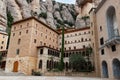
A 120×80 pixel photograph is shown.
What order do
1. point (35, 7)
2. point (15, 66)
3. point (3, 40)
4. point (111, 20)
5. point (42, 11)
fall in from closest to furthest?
point (111, 20), point (15, 66), point (3, 40), point (35, 7), point (42, 11)

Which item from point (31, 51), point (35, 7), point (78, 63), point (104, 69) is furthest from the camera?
point (35, 7)

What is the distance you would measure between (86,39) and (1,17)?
36.4 meters

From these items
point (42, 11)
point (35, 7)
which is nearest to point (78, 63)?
point (35, 7)

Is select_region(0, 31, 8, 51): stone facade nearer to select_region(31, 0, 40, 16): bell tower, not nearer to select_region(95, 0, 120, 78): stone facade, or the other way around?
select_region(31, 0, 40, 16): bell tower

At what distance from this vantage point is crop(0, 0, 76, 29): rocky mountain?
200ft

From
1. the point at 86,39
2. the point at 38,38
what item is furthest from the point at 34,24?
the point at 86,39

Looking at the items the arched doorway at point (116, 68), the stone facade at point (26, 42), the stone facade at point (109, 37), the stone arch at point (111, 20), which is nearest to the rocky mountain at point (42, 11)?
the stone facade at point (26, 42)

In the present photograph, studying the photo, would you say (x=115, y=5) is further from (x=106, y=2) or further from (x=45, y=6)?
(x=45, y=6)

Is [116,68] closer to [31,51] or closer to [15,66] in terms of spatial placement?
[31,51]

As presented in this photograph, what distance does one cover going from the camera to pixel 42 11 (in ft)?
249

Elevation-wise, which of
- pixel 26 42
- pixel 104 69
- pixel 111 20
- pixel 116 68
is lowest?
pixel 104 69

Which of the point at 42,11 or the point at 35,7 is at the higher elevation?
the point at 35,7

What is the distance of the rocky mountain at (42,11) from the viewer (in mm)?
60825

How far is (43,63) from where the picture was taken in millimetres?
32906
